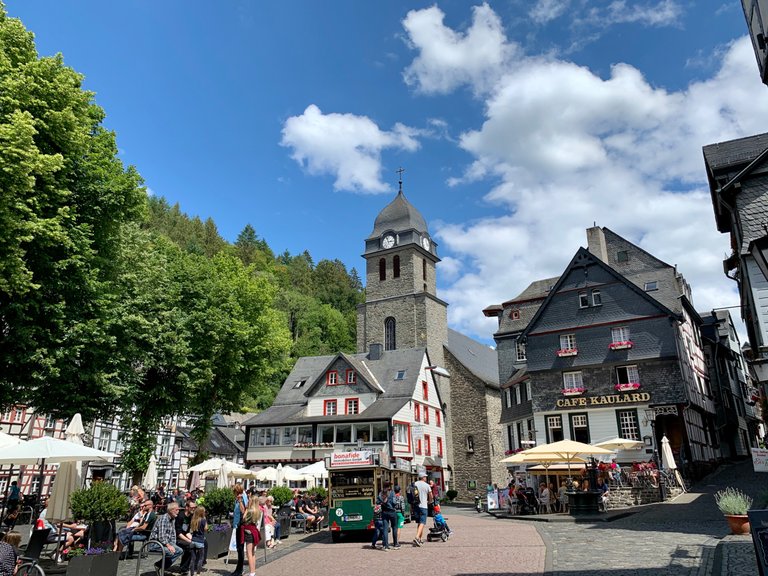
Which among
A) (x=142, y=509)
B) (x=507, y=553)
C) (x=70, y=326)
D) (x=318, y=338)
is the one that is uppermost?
(x=318, y=338)

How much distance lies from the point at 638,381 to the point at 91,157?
87.6 ft

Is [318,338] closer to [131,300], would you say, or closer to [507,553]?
[131,300]

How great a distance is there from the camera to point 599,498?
2356 centimetres

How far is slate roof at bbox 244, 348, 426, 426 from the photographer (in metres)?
42.8

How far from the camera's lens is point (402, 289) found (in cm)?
5534

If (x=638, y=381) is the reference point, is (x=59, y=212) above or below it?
above

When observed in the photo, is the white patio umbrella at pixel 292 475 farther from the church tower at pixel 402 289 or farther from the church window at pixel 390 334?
the church window at pixel 390 334

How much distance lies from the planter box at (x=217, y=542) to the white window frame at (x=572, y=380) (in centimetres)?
2204

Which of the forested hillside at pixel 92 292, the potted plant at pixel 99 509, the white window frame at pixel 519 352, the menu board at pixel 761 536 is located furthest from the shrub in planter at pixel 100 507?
the white window frame at pixel 519 352

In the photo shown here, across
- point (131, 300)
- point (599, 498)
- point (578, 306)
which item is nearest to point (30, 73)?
point (131, 300)

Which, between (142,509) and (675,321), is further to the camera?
(675,321)

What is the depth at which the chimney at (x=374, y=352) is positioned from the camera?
1962 inches

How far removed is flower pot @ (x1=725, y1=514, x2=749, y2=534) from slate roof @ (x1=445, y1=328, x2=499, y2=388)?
36.8m

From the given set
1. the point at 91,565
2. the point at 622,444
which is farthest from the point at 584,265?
the point at 91,565
